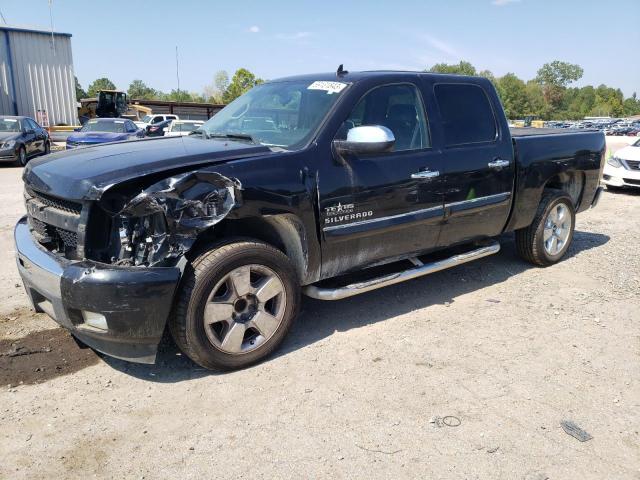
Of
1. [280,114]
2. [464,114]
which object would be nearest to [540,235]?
[464,114]

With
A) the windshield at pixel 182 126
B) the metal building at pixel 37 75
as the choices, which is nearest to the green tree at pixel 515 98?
the metal building at pixel 37 75

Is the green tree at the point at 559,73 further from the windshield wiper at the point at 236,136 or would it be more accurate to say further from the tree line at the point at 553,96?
the windshield wiper at the point at 236,136

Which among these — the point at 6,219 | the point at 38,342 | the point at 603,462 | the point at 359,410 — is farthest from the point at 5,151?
the point at 603,462

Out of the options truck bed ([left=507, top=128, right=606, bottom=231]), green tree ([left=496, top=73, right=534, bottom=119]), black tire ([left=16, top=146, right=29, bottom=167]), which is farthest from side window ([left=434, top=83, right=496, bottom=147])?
green tree ([left=496, top=73, right=534, bottom=119])

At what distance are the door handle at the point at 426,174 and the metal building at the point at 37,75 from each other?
91.8 feet

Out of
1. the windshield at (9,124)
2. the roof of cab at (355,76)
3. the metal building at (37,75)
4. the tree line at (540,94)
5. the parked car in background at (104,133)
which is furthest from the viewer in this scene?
the tree line at (540,94)

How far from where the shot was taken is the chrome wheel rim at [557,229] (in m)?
5.68

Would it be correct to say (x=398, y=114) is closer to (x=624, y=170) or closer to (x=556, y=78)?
(x=624, y=170)

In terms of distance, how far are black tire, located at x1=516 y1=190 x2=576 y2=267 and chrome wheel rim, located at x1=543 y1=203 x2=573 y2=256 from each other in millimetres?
46

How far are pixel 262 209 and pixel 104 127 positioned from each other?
48.9ft

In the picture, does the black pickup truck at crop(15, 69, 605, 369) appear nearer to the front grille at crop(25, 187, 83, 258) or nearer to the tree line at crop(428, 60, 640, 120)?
the front grille at crop(25, 187, 83, 258)

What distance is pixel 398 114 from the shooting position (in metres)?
4.21

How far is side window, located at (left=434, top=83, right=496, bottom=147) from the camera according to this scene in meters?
4.46

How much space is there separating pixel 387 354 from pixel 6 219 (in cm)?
638
